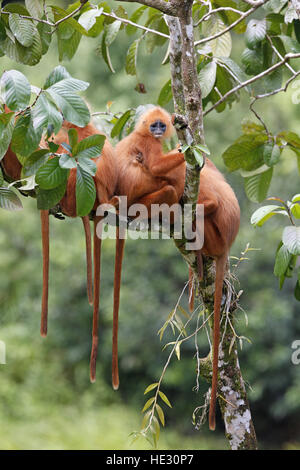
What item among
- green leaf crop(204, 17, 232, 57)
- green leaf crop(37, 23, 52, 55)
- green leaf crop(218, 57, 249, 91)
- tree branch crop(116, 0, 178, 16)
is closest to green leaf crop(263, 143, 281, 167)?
green leaf crop(218, 57, 249, 91)

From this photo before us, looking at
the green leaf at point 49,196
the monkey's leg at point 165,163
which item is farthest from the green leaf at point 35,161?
the monkey's leg at point 165,163

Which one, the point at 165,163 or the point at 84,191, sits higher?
the point at 165,163

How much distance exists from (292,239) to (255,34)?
1.06 meters

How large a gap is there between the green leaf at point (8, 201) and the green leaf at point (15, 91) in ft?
1.15

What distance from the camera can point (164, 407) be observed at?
8.07 m

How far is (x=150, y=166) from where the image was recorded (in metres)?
2.58

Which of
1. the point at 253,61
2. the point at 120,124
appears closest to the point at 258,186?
the point at 253,61

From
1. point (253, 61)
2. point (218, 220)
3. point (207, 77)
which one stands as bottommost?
point (218, 220)

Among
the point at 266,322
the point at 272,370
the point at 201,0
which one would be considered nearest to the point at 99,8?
the point at 201,0

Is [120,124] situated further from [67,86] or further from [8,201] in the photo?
[67,86]

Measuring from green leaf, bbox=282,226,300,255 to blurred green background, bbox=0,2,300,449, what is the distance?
412 cm

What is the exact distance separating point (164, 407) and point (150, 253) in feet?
7.08

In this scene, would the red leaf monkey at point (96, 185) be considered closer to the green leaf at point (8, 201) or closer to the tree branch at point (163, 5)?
the green leaf at point (8, 201)

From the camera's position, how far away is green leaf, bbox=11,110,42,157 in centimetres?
173
